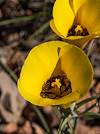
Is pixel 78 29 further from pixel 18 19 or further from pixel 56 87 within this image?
pixel 18 19

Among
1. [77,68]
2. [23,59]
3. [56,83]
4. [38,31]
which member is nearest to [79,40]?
[77,68]

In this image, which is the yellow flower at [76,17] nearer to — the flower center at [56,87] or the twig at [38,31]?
the flower center at [56,87]

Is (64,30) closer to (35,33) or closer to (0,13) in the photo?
(35,33)

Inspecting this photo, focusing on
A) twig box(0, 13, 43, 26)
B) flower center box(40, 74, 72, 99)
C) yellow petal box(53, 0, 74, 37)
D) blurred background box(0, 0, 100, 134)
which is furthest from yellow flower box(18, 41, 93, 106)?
twig box(0, 13, 43, 26)

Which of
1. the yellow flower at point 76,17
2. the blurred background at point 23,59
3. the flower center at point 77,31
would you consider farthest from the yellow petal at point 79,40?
the blurred background at point 23,59

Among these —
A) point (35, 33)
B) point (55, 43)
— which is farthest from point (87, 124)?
point (55, 43)
